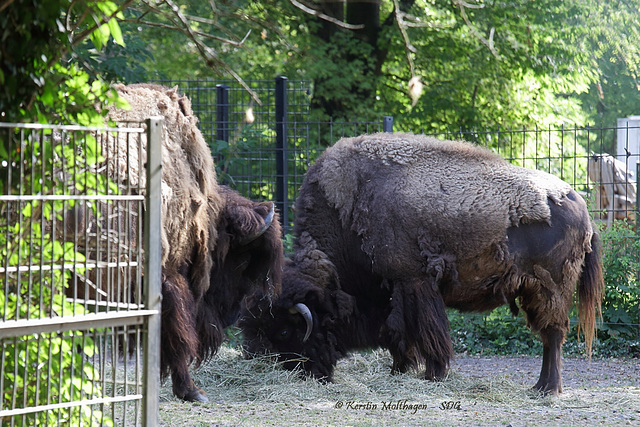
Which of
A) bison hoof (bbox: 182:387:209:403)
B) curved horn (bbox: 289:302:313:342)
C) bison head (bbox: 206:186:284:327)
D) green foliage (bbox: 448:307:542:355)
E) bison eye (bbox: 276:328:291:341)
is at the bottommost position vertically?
green foliage (bbox: 448:307:542:355)

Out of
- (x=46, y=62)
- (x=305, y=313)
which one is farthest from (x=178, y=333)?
(x=46, y=62)

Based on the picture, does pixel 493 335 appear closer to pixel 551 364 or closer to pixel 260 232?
pixel 551 364

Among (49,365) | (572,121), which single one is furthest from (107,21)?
(572,121)

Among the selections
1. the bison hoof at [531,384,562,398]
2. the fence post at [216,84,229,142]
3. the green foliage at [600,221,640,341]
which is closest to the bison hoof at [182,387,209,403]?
the bison hoof at [531,384,562,398]

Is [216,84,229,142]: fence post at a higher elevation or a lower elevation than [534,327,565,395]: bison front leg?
higher

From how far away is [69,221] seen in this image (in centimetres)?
428

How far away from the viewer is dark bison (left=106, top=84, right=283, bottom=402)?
17.4ft

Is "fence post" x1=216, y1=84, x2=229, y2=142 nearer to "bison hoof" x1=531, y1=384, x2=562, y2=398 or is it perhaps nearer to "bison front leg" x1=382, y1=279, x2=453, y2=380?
"bison front leg" x1=382, y1=279, x2=453, y2=380

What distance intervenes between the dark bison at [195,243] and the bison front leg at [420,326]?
112 cm

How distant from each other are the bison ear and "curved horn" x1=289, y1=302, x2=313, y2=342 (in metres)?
0.91

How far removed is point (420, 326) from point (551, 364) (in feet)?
3.67

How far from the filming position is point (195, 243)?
219 inches

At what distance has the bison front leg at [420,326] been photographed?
6461mm

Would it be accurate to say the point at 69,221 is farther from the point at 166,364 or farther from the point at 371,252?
the point at 371,252
